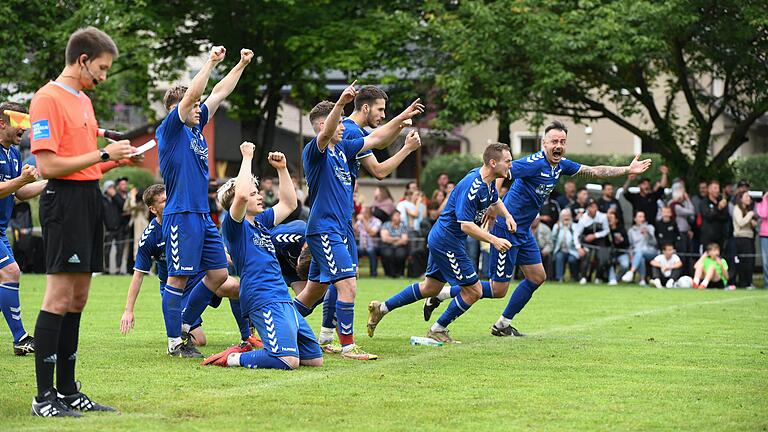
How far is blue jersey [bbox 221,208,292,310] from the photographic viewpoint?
30.3ft

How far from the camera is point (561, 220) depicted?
23.7 metres

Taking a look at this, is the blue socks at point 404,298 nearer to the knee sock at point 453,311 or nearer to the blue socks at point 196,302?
the knee sock at point 453,311

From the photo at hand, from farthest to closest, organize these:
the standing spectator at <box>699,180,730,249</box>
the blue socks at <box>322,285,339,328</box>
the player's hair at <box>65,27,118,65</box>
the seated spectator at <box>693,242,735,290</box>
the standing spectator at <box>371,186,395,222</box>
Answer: the standing spectator at <box>371,186,395,222</box>, the standing spectator at <box>699,180,730,249</box>, the seated spectator at <box>693,242,735,290</box>, the blue socks at <box>322,285,339,328</box>, the player's hair at <box>65,27,118,65</box>

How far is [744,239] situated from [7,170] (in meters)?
16.2

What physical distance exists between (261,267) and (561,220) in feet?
49.3

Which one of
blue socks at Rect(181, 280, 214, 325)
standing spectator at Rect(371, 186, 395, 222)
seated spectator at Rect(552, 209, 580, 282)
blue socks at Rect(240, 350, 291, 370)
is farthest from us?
standing spectator at Rect(371, 186, 395, 222)

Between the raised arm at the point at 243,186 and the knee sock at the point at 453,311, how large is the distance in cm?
294

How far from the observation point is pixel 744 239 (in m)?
22.6

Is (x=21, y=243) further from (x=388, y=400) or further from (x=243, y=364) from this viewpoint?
(x=388, y=400)

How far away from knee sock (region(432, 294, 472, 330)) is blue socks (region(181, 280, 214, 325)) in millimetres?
2362

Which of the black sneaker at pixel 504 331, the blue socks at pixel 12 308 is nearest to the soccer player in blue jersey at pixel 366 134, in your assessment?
the black sneaker at pixel 504 331

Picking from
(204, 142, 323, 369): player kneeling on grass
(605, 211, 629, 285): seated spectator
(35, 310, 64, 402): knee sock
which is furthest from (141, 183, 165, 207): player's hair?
(605, 211, 629, 285): seated spectator

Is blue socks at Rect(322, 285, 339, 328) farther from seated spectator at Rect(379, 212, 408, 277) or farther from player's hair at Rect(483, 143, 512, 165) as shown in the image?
seated spectator at Rect(379, 212, 408, 277)

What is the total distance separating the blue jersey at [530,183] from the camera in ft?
39.8
